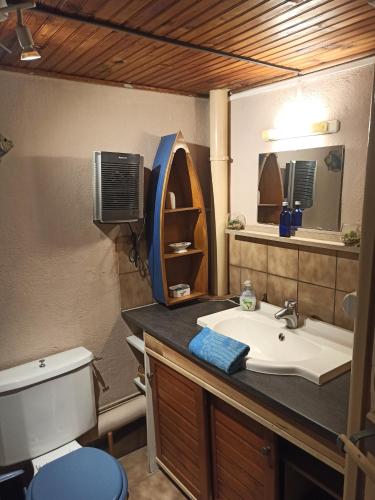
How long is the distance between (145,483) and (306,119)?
2056 mm

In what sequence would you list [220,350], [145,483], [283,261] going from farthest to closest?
[145,483] → [283,261] → [220,350]

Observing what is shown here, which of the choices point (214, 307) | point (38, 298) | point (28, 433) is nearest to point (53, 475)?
point (28, 433)

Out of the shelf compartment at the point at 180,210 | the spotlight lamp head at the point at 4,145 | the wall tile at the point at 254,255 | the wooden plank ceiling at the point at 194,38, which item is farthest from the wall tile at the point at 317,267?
the spotlight lamp head at the point at 4,145

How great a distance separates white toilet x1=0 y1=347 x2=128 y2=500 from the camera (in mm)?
1497

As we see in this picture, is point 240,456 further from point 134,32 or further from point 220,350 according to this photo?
point 134,32

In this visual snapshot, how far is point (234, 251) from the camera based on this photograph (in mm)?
2248

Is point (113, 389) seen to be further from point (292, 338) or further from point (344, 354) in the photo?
point (344, 354)

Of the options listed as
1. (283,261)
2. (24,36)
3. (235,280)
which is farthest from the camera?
(235,280)

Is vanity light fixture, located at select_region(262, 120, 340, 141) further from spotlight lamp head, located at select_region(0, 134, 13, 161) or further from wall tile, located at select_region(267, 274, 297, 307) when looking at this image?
spotlight lamp head, located at select_region(0, 134, 13, 161)

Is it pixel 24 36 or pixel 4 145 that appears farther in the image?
pixel 4 145

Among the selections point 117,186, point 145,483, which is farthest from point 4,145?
point 145,483

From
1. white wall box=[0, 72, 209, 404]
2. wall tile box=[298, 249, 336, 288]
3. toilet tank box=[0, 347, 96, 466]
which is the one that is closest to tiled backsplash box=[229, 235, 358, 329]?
wall tile box=[298, 249, 336, 288]

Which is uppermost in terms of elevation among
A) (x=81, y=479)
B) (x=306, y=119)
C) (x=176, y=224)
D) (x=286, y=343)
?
(x=306, y=119)

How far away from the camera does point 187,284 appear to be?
2322 millimetres
